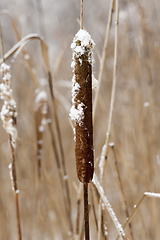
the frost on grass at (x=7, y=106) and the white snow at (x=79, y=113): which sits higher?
the frost on grass at (x=7, y=106)

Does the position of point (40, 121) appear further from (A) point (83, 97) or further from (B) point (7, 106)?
(A) point (83, 97)

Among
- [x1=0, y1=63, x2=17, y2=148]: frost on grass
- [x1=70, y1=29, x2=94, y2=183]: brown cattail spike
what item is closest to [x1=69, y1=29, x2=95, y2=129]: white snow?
[x1=70, y1=29, x2=94, y2=183]: brown cattail spike

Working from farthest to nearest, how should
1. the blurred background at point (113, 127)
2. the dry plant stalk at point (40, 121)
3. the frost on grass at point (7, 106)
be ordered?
the blurred background at point (113, 127)
the dry plant stalk at point (40, 121)
the frost on grass at point (7, 106)

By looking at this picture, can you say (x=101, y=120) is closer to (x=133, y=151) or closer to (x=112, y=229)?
(x=133, y=151)

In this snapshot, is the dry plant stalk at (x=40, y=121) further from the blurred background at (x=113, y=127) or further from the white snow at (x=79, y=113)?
the white snow at (x=79, y=113)

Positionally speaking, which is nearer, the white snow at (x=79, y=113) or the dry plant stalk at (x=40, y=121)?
the white snow at (x=79, y=113)

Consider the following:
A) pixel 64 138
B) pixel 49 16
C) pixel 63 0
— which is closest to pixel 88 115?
pixel 64 138

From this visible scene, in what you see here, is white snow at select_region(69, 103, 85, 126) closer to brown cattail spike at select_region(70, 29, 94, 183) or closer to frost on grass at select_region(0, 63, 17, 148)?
brown cattail spike at select_region(70, 29, 94, 183)

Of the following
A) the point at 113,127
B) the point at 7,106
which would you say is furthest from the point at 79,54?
the point at 113,127

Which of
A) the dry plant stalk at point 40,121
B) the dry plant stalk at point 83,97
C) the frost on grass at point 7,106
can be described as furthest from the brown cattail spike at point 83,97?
the dry plant stalk at point 40,121

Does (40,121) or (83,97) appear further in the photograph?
(40,121)
